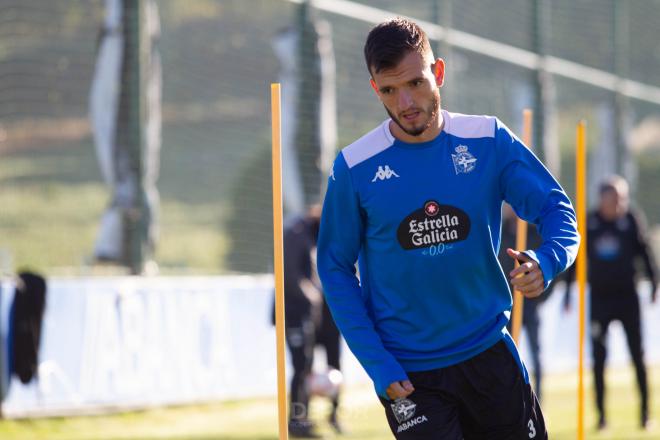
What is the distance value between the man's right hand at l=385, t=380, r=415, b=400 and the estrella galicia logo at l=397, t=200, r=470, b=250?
475 millimetres

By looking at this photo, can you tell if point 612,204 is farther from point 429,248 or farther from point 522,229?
point 429,248

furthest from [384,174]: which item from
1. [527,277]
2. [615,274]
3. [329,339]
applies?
[329,339]

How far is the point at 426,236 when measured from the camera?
4684 mm

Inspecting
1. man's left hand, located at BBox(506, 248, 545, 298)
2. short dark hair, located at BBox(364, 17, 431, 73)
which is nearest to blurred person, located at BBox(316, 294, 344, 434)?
short dark hair, located at BBox(364, 17, 431, 73)

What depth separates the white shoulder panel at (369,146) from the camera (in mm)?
4789

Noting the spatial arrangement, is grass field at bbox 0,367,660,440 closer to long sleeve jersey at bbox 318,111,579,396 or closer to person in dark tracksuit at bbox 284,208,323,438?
person in dark tracksuit at bbox 284,208,323,438

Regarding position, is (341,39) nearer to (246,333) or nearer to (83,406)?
(246,333)

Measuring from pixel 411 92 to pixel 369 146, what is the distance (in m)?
0.30

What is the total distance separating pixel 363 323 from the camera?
4715mm

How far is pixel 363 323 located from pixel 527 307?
9271mm

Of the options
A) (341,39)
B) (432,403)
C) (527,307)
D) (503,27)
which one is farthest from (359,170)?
(503,27)

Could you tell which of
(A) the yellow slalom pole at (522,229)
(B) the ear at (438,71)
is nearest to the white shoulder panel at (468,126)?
(B) the ear at (438,71)

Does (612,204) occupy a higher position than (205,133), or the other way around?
(205,133)

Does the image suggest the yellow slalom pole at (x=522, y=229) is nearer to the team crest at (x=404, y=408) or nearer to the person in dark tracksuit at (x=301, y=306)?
the team crest at (x=404, y=408)
